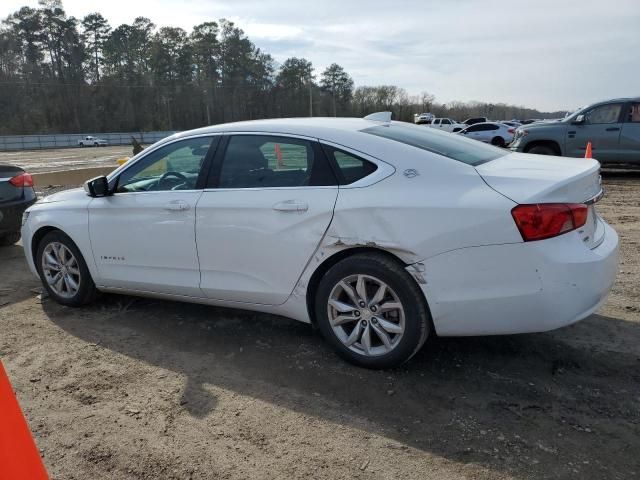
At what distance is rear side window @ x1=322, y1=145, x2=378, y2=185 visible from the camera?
332 cm

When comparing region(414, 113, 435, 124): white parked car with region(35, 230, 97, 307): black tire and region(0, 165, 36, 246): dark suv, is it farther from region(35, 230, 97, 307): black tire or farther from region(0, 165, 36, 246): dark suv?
region(35, 230, 97, 307): black tire

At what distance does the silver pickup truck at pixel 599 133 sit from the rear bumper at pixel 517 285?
10.1 meters

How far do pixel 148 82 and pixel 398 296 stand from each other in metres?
98.0

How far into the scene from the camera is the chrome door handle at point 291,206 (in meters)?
3.40

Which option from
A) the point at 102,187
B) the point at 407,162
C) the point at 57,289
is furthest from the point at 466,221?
the point at 57,289

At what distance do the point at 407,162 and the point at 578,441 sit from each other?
1763 millimetres

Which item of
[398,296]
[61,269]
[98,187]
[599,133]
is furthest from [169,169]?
[599,133]

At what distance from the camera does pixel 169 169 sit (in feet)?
14.1

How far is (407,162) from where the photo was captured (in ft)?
10.6

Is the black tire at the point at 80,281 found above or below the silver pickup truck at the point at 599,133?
below

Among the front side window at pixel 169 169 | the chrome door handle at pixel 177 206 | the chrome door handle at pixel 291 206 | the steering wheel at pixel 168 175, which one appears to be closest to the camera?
the chrome door handle at pixel 291 206

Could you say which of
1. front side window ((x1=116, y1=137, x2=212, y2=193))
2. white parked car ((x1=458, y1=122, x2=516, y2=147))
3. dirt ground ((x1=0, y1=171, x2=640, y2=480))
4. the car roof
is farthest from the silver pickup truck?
white parked car ((x1=458, y1=122, x2=516, y2=147))

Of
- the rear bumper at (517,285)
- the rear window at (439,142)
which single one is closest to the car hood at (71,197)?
the rear window at (439,142)

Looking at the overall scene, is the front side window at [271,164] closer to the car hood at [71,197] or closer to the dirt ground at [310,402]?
the dirt ground at [310,402]
